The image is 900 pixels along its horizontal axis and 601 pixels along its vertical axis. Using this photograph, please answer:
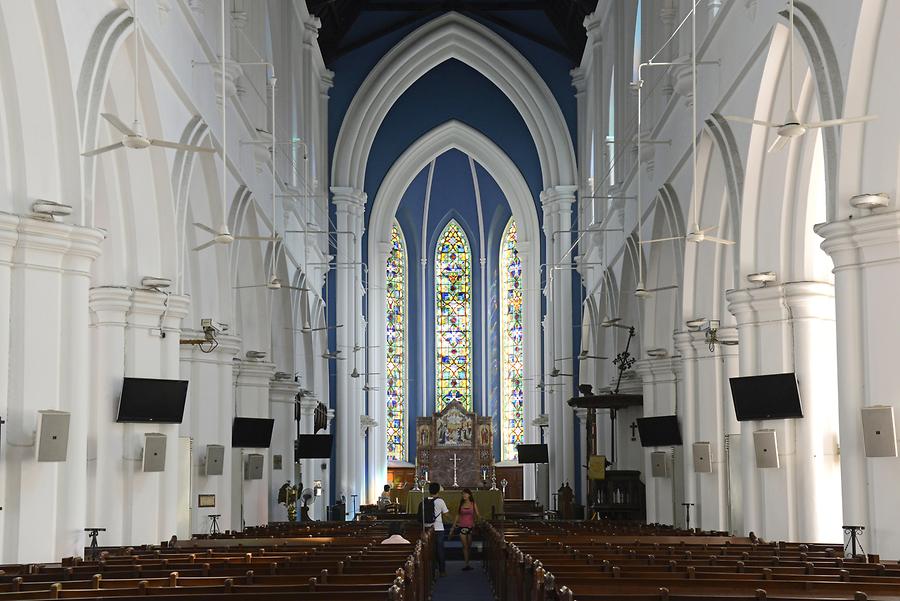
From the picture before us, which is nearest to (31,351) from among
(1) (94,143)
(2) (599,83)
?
(1) (94,143)

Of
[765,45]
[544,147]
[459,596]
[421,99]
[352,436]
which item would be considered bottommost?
[459,596]

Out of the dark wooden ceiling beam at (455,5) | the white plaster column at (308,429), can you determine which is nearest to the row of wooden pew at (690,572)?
the white plaster column at (308,429)

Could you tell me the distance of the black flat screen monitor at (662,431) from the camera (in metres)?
19.3

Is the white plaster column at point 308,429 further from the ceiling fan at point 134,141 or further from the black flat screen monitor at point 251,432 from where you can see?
the ceiling fan at point 134,141

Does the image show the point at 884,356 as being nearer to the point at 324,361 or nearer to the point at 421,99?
the point at 324,361

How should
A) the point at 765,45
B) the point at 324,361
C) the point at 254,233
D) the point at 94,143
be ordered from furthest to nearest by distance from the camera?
the point at 324,361 → the point at 254,233 → the point at 765,45 → the point at 94,143

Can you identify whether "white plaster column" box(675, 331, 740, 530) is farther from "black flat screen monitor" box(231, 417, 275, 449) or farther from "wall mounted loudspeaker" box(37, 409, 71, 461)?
"wall mounted loudspeaker" box(37, 409, 71, 461)

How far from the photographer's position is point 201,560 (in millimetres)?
10336

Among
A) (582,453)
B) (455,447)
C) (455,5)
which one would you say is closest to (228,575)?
(582,453)

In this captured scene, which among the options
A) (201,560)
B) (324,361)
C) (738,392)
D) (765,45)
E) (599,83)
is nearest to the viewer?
(201,560)

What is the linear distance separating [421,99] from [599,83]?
9178 mm

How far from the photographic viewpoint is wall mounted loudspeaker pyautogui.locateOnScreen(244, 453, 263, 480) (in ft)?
69.8

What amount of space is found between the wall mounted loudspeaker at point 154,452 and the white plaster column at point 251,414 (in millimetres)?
6624

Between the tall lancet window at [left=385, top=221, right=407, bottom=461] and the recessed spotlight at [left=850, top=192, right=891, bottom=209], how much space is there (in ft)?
97.9
